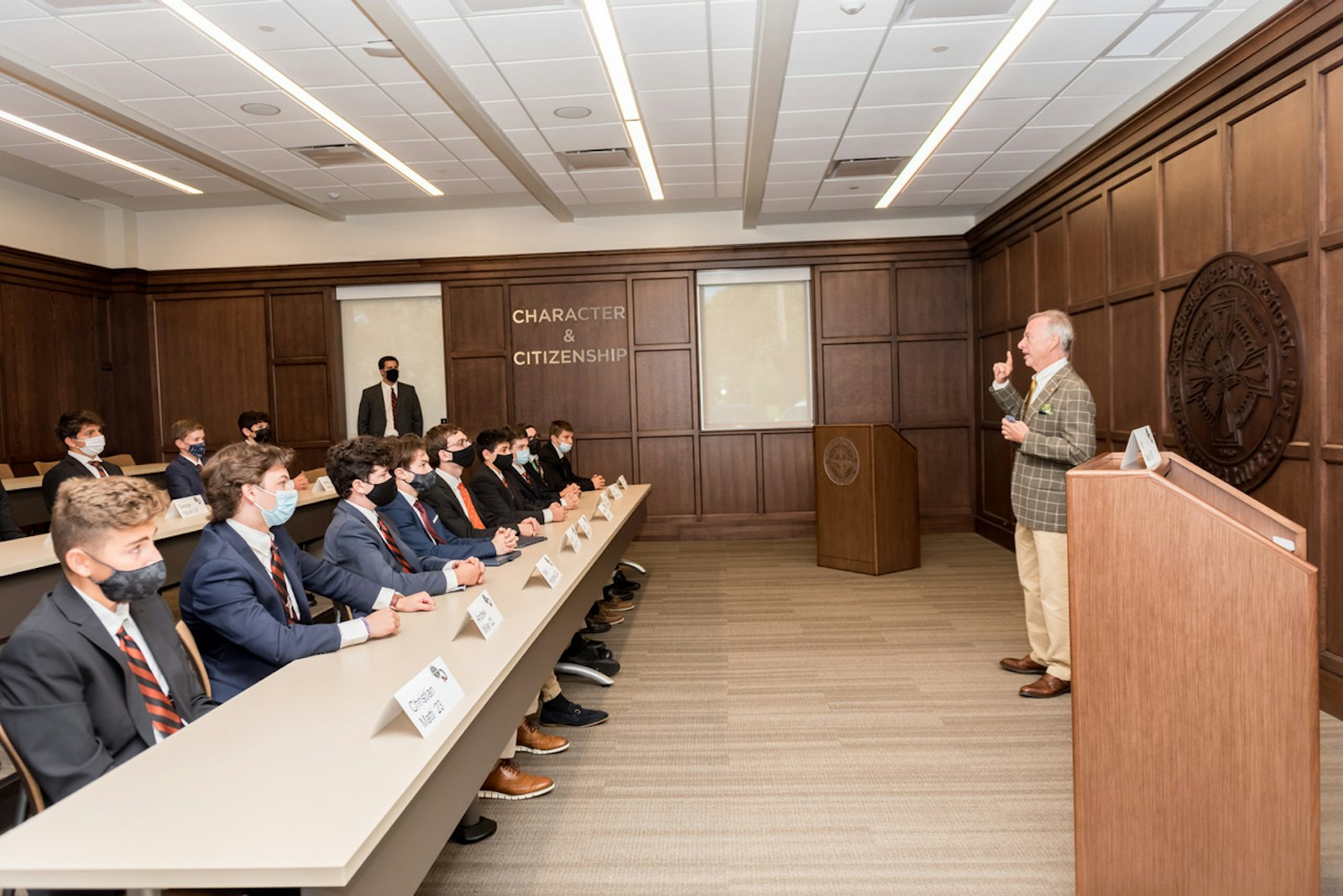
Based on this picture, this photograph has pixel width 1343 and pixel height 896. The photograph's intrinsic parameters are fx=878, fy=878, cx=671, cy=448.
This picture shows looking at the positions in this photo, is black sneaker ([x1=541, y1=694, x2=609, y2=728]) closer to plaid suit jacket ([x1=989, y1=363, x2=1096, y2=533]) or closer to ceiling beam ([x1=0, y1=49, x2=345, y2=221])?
plaid suit jacket ([x1=989, y1=363, x2=1096, y2=533])

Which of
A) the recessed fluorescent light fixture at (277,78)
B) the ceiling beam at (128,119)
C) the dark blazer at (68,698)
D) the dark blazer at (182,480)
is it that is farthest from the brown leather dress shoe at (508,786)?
the ceiling beam at (128,119)

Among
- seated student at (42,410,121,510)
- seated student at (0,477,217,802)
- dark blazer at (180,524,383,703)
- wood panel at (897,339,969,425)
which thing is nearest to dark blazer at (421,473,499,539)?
dark blazer at (180,524,383,703)

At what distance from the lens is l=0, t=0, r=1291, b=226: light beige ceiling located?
425 centimetres

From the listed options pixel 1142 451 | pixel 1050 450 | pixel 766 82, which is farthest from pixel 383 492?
pixel 766 82

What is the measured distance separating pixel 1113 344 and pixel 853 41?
2.68 meters

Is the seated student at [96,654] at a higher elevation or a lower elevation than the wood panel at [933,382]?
lower

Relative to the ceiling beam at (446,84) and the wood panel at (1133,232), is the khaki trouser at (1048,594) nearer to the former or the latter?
the wood panel at (1133,232)

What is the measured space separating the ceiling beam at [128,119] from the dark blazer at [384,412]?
6.29ft

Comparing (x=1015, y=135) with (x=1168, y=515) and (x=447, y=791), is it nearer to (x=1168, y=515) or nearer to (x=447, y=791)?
(x=1168, y=515)

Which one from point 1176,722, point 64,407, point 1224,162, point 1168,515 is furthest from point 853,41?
point 64,407

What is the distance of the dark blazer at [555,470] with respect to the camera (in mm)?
6918

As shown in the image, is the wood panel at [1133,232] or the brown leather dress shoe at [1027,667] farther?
the wood panel at [1133,232]

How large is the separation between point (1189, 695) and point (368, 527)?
258cm

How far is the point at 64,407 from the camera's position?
27.3 feet
